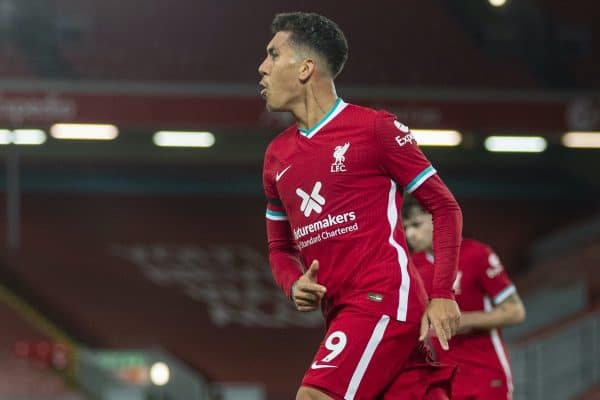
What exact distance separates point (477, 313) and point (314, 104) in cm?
187

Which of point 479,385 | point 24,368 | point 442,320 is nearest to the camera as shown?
point 442,320

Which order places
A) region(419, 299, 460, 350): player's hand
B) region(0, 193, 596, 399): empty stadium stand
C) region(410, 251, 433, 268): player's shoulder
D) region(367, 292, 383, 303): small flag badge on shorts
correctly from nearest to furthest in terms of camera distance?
region(419, 299, 460, 350): player's hand < region(367, 292, 383, 303): small flag badge on shorts < region(410, 251, 433, 268): player's shoulder < region(0, 193, 596, 399): empty stadium stand

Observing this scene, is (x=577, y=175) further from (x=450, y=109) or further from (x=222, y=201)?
(x=222, y=201)

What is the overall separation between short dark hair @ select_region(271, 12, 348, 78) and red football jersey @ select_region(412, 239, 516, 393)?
1.83 metres

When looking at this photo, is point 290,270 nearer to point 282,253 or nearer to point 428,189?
point 282,253

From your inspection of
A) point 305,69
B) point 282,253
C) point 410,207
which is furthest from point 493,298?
point 305,69

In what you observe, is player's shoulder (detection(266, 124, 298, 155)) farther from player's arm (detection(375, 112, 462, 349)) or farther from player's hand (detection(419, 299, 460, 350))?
player's hand (detection(419, 299, 460, 350))

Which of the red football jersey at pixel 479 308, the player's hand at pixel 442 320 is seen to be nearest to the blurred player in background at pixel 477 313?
the red football jersey at pixel 479 308

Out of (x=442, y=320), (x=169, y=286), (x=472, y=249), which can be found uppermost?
(x=169, y=286)

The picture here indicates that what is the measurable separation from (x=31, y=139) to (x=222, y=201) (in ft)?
10.3

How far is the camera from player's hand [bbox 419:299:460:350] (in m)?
3.34

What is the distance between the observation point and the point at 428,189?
3480 millimetres

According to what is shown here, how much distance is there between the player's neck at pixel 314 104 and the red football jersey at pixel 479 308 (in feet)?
5.97

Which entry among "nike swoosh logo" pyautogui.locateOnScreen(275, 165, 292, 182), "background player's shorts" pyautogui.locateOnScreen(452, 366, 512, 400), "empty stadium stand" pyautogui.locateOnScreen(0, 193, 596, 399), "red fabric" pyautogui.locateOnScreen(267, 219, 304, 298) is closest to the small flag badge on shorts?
"red fabric" pyautogui.locateOnScreen(267, 219, 304, 298)
